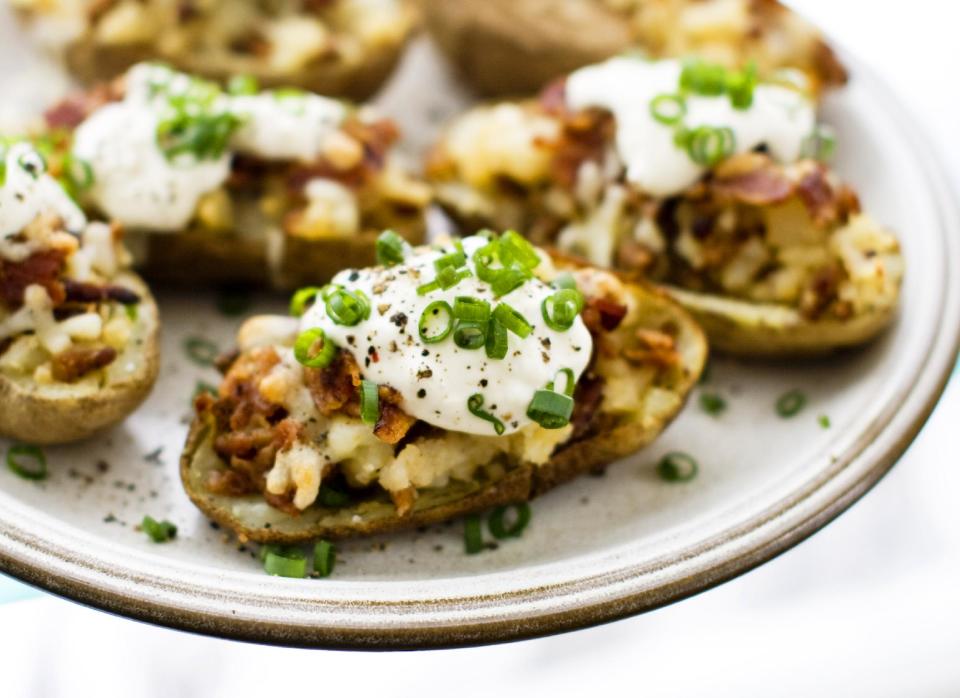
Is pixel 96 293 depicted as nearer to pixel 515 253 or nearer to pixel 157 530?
pixel 157 530

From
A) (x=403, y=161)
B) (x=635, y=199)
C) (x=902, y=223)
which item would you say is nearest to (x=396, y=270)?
(x=635, y=199)

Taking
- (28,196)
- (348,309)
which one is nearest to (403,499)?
(348,309)

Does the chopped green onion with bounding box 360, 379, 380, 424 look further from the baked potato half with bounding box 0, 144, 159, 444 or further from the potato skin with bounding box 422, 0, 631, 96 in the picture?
the potato skin with bounding box 422, 0, 631, 96

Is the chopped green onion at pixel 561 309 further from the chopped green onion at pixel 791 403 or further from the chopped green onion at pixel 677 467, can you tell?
the chopped green onion at pixel 791 403

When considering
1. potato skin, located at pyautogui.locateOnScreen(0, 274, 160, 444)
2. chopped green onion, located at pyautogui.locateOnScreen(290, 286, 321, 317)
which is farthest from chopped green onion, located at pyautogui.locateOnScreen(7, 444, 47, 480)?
chopped green onion, located at pyautogui.locateOnScreen(290, 286, 321, 317)

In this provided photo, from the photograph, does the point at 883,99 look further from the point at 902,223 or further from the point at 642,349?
the point at 642,349
